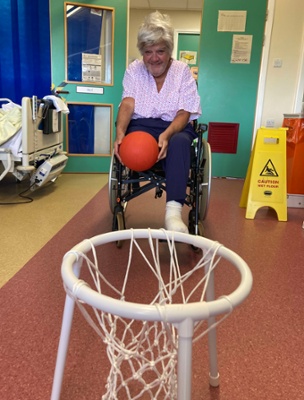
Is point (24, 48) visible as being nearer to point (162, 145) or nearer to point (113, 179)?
point (113, 179)

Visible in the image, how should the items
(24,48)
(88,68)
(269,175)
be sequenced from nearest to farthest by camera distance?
(269,175) < (24,48) < (88,68)

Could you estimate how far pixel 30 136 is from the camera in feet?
7.82

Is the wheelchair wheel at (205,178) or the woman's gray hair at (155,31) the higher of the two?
the woman's gray hair at (155,31)

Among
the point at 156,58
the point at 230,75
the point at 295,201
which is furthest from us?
the point at 230,75

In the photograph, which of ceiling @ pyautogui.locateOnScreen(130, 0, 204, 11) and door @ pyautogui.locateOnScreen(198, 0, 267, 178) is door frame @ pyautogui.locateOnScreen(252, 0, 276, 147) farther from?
ceiling @ pyautogui.locateOnScreen(130, 0, 204, 11)

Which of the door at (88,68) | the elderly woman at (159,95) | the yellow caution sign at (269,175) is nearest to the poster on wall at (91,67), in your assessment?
the door at (88,68)

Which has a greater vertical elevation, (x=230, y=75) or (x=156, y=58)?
(x=230, y=75)

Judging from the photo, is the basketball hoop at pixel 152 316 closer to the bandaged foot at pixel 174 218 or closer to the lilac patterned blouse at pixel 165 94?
the bandaged foot at pixel 174 218

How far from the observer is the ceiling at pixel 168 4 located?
510 cm

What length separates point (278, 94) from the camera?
369 cm

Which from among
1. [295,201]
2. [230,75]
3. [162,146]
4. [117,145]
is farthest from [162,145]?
[230,75]

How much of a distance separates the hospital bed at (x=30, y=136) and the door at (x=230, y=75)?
178 cm

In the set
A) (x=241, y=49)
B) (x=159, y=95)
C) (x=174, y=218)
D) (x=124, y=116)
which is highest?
(x=241, y=49)

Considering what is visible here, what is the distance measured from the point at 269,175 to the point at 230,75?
1.82 m
